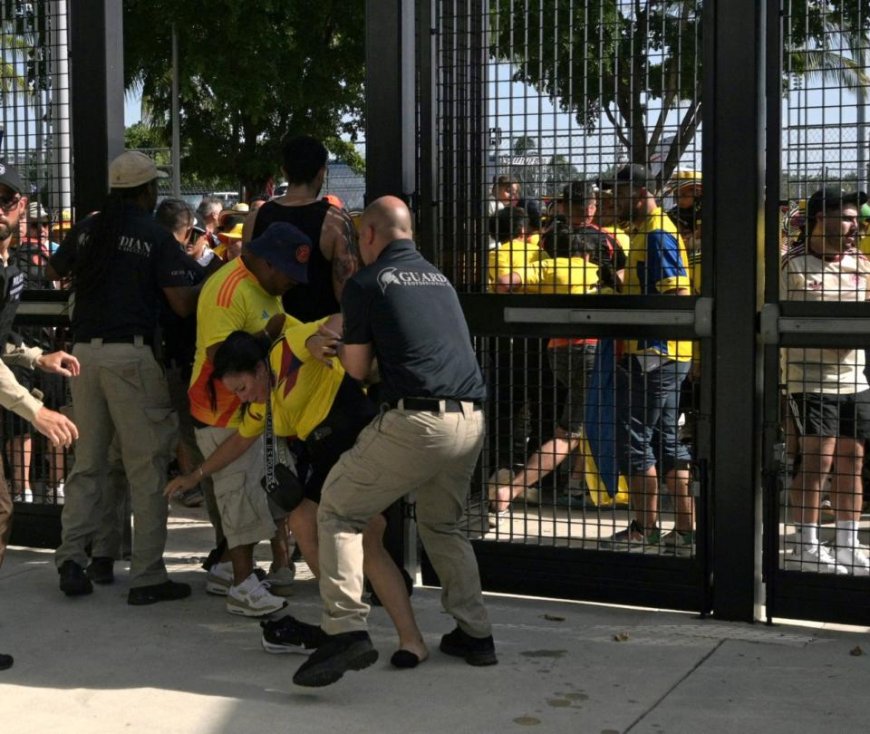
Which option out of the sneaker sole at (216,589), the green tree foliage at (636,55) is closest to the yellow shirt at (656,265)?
the green tree foliage at (636,55)

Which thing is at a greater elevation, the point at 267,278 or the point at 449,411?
the point at 267,278

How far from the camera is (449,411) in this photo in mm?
5141

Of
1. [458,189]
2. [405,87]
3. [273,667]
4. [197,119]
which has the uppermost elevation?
[197,119]

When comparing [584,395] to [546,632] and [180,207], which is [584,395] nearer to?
[546,632]

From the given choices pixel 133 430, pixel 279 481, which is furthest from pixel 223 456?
pixel 133 430

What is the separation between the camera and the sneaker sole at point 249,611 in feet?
20.4

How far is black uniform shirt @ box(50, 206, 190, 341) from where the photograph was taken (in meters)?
6.53

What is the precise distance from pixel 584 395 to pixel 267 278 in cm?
152

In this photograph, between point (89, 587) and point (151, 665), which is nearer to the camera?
point (151, 665)

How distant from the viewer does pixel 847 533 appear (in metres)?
6.04

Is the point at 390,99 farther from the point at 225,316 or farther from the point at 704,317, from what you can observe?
the point at 704,317

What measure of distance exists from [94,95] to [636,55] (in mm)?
2906

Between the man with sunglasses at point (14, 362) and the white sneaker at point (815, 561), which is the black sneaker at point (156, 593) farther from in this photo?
the white sneaker at point (815, 561)

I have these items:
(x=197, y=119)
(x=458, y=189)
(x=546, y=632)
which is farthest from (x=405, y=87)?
(x=197, y=119)
